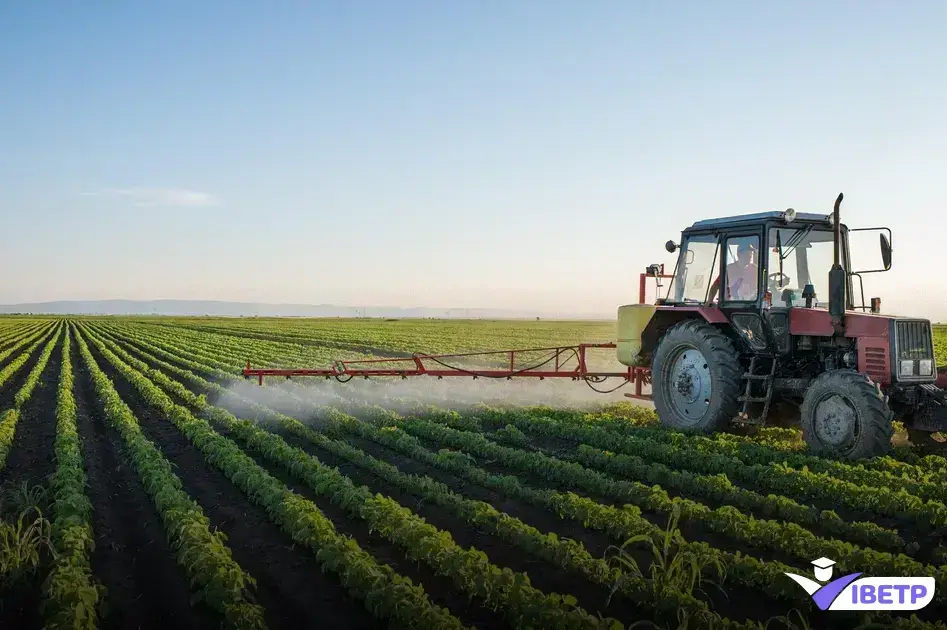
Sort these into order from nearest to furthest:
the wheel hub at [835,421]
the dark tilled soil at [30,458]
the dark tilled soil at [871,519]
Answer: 1. the dark tilled soil at [30,458]
2. the dark tilled soil at [871,519]
3. the wheel hub at [835,421]

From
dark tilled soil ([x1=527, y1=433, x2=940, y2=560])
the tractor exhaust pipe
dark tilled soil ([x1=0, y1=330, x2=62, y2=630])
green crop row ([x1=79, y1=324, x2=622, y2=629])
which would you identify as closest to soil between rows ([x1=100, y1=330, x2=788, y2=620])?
green crop row ([x1=79, y1=324, x2=622, y2=629])

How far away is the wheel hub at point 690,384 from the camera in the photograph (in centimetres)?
920

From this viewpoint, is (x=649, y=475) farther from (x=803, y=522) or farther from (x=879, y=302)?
(x=879, y=302)

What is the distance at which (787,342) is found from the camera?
8383 mm

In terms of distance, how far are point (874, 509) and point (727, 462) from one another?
1609 mm

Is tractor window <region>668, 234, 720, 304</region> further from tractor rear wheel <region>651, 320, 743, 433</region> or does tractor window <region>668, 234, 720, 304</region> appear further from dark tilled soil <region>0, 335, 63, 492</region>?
dark tilled soil <region>0, 335, 63, 492</region>

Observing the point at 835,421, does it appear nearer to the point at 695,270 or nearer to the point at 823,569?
the point at 695,270

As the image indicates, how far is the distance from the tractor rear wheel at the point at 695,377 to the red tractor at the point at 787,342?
15mm

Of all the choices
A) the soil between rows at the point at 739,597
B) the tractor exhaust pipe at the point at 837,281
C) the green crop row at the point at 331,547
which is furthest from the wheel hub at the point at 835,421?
the green crop row at the point at 331,547

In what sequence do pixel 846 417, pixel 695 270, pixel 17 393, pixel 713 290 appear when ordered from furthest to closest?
1. pixel 17 393
2. pixel 695 270
3. pixel 713 290
4. pixel 846 417

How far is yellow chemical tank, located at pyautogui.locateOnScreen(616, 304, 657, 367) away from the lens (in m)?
10.2

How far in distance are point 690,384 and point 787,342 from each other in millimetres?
1411

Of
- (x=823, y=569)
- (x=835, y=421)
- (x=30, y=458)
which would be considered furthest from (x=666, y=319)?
(x=30, y=458)

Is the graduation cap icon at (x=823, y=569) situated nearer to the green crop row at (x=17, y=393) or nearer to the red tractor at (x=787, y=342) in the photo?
the red tractor at (x=787, y=342)
